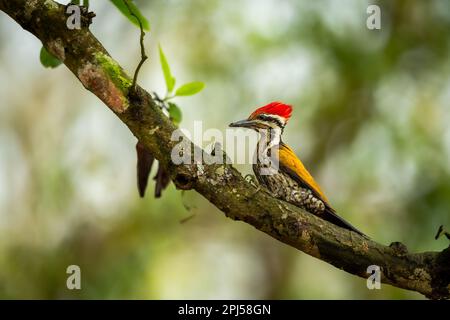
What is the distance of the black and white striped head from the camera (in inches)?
172

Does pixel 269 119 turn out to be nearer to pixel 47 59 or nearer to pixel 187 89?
pixel 187 89

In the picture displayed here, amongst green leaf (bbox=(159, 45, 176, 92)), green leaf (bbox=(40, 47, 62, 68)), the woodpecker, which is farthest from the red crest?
green leaf (bbox=(40, 47, 62, 68))

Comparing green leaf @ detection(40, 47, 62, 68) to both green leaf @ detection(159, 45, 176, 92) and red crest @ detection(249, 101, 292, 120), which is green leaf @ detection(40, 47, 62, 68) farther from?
red crest @ detection(249, 101, 292, 120)

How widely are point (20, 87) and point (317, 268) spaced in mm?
5256

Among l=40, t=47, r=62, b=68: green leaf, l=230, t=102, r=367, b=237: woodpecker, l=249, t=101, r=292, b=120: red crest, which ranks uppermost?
l=40, t=47, r=62, b=68: green leaf

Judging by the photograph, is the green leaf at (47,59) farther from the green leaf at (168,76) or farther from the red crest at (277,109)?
the red crest at (277,109)

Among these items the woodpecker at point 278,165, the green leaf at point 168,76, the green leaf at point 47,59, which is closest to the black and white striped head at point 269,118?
the woodpecker at point 278,165

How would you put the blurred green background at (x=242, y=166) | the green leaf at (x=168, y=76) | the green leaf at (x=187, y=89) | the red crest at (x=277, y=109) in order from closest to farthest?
the green leaf at (x=168, y=76), the green leaf at (x=187, y=89), the red crest at (x=277, y=109), the blurred green background at (x=242, y=166)

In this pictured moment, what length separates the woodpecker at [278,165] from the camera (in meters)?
4.20

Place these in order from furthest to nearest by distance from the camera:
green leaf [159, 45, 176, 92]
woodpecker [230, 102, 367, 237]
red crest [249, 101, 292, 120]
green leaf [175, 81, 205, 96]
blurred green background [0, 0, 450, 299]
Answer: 1. blurred green background [0, 0, 450, 299]
2. red crest [249, 101, 292, 120]
3. woodpecker [230, 102, 367, 237]
4. green leaf [175, 81, 205, 96]
5. green leaf [159, 45, 176, 92]

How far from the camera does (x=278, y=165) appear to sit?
435cm

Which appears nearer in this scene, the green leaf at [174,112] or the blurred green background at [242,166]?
the green leaf at [174,112]
